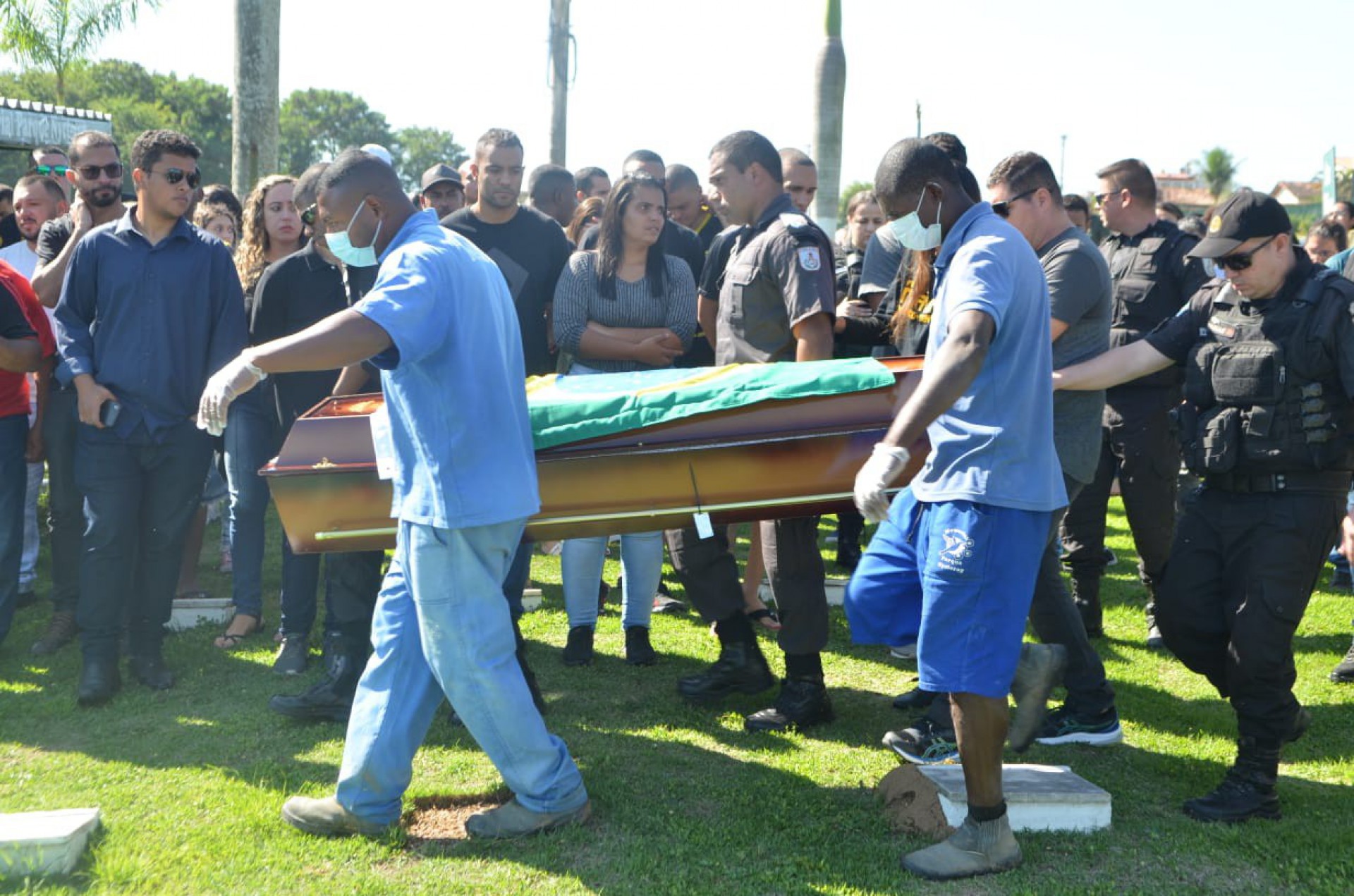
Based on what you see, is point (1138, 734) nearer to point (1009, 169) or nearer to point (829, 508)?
point (829, 508)

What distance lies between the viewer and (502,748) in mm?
3604

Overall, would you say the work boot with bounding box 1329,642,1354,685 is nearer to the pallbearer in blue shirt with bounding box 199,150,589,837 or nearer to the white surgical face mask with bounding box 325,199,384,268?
the pallbearer in blue shirt with bounding box 199,150,589,837

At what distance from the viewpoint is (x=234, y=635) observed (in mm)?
5852

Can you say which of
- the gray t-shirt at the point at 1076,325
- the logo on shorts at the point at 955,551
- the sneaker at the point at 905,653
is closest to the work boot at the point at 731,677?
the sneaker at the point at 905,653

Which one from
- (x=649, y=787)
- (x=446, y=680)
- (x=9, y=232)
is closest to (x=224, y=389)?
(x=446, y=680)

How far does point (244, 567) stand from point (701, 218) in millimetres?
3408

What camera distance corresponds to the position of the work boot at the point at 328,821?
368 cm

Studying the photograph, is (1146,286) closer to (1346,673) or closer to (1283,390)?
(1346,673)

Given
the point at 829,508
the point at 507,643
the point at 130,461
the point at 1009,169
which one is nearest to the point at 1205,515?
the point at 829,508

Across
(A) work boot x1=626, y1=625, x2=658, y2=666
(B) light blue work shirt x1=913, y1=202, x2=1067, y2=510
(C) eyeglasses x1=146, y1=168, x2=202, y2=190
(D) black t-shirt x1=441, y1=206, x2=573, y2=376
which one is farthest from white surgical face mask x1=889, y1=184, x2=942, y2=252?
(C) eyeglasses x1=146, y1=168, x2=202, y2=190

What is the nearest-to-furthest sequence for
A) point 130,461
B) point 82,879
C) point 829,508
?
1. point 82,879
2. point 829,508
3. point 130,461

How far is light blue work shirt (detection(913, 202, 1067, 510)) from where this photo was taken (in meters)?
3.31

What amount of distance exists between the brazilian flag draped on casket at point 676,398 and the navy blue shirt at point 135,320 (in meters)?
1.98

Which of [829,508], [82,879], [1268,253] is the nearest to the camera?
[82,879]
